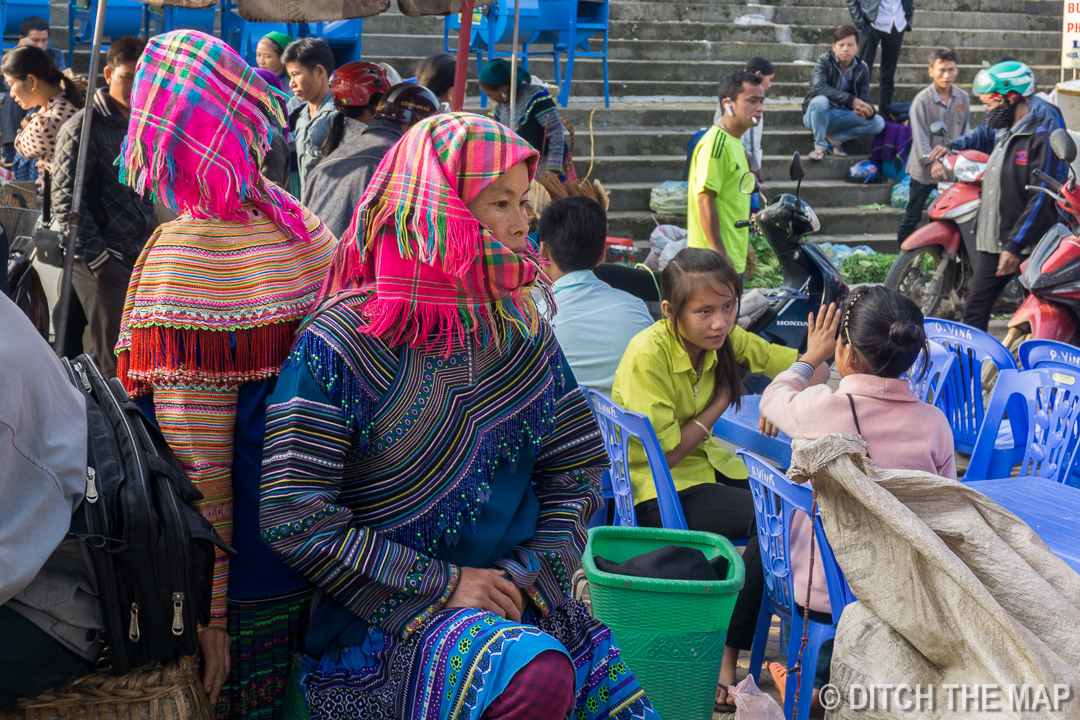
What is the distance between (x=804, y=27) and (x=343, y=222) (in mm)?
11321

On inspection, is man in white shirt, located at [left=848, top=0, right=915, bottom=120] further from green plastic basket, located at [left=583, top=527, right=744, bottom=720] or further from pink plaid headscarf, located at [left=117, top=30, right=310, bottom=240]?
pink plaid headscarf, located at [left=117, top=30, right=310, bottom=240]

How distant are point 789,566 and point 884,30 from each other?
1051cm

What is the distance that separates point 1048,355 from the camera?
3.92 metres

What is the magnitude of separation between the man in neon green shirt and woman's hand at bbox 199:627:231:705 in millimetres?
4480

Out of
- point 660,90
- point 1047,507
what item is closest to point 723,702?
point 1047,507

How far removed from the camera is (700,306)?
10.8 ft

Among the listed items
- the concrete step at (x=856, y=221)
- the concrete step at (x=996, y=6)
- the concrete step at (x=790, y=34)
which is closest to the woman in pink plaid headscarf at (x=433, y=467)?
the concrete step at (x=856, y=221)

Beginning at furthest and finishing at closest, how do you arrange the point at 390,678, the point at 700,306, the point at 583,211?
the point at 583,211
the point at 700,306
the point at 390,678

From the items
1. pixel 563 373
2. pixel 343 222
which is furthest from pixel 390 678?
pixel 343 222

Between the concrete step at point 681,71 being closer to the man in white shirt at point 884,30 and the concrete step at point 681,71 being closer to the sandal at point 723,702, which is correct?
the man in white shirt at point 884,30

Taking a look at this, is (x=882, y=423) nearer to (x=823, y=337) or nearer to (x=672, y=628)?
(x=823, y=337)

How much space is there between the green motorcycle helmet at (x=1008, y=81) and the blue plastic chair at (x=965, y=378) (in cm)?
349

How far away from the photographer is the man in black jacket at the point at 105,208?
4.76 meters

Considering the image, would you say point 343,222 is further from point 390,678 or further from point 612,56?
point 612,56
